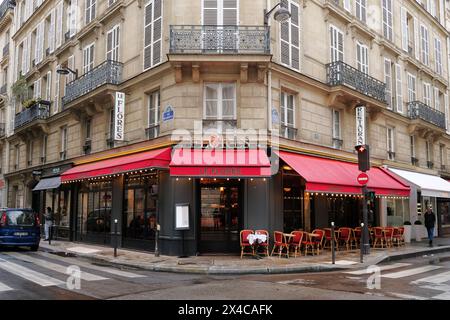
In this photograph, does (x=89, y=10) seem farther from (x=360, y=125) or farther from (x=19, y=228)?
(x=360, y=125)

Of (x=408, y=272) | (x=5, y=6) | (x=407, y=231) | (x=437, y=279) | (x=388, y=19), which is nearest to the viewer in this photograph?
(x=437, y=279)

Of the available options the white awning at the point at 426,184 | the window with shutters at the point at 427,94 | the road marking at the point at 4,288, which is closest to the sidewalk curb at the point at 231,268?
the road marking at the point at 4,288

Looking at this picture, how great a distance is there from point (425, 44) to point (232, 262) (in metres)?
20.5

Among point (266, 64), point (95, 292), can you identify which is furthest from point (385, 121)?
point (95, 292)

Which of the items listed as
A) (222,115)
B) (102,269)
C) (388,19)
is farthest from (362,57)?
(102,269)

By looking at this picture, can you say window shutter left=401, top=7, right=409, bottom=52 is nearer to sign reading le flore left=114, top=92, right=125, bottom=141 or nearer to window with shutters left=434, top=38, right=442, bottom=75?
window with shutters left=434, top=38, right=442, bottom=75

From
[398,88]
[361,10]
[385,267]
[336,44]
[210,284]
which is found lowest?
[385,267]

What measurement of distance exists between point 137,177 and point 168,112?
296 centimetres

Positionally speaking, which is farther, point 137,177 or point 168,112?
point 137,177

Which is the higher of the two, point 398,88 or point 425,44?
point 425,44

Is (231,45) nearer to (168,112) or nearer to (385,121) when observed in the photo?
(168,112)

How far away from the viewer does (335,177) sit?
14781 mm

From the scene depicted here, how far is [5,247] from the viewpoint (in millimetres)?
16906
